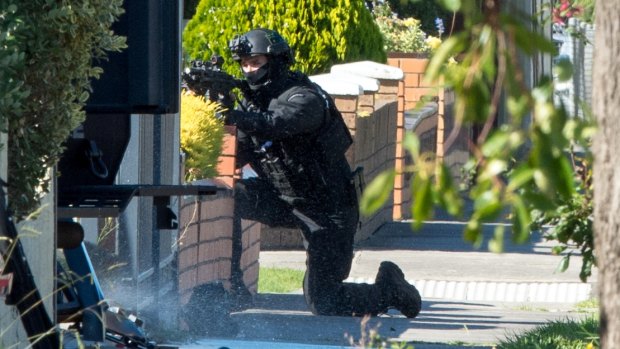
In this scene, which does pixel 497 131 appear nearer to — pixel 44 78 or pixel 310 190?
pixel 44 78

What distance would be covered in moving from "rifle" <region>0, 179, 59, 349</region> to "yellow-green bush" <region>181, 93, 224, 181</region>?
442 centimetres

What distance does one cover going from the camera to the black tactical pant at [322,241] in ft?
25.8

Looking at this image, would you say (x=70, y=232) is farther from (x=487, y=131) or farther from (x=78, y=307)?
(x=487, y=131)

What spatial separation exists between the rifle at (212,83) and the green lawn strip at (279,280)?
57.9 inches

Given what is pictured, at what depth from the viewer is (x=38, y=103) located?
11.7 ft

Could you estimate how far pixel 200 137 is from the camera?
25.5ft

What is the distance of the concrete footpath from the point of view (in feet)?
22.9

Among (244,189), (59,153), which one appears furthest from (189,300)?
(59,153)

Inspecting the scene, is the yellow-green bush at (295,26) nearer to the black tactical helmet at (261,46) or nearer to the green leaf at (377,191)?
the black tactical helmet at (261,46)

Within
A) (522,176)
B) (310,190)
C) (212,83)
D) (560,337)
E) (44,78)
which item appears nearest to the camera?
(522,176)

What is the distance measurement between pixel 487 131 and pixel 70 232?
2770mm

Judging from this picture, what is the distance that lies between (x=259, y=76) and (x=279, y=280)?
190cm

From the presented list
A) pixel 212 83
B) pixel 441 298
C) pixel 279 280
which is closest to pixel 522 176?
pixel 212 83

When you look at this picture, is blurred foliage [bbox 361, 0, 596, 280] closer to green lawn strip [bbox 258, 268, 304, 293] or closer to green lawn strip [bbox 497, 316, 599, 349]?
green lawn strip [bbox 497, 316, 599, 349]
